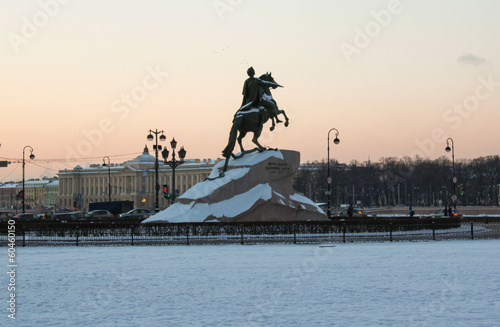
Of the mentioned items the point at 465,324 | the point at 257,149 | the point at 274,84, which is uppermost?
the point at 274,84

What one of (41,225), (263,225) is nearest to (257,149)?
(263,225)

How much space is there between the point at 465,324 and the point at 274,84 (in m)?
24.4

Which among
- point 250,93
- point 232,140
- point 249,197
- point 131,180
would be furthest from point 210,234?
point 131,180

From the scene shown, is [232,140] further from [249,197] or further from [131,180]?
[131,180]

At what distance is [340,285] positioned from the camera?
14922 millimetres

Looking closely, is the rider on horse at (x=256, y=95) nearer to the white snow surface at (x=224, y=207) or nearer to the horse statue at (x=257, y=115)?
the horse statue at (x=257, y=115)

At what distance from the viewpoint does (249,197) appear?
3247cm

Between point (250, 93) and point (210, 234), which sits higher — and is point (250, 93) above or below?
above

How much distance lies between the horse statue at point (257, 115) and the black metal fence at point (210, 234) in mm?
4929

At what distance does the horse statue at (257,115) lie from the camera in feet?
112

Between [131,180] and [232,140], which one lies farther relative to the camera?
[131,180]

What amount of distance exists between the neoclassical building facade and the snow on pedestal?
448 feet

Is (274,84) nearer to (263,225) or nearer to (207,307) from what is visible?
(263,225)

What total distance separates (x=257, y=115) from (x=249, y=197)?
158 inches
